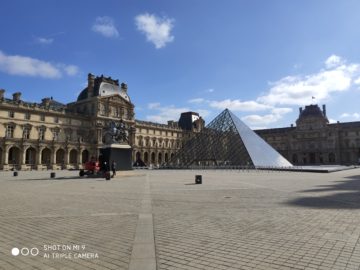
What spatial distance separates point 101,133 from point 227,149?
30.3m

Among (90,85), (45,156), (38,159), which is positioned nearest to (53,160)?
(38,159)

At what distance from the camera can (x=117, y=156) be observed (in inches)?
1038

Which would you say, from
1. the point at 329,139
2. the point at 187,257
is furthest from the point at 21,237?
the point at 329,139

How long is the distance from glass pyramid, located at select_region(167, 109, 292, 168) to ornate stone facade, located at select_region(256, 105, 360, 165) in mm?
51370

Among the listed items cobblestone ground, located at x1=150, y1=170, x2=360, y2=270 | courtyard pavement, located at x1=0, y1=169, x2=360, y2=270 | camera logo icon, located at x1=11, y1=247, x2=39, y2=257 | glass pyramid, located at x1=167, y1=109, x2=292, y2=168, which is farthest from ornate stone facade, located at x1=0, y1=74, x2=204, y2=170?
camera logo icon, located at x1=11, y1=247, x2=39, y2=257

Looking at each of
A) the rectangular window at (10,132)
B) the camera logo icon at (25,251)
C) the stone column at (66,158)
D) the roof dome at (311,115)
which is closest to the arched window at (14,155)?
the rectangular window at (10,132)

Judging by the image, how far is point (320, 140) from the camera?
89.1 meters

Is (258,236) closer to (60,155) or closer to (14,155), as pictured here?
(14,155)

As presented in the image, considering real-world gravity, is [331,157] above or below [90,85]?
below

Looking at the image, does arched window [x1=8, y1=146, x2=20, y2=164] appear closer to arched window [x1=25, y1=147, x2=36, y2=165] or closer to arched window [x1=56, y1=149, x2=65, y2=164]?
arched window [x1=25, y1=147, x2=36, y2=165]

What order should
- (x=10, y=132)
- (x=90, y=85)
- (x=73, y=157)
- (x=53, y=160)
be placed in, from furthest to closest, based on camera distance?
(x=90, y=85)
(x=73, y=157)
(x=53, y=160)
(x=10, y=132)

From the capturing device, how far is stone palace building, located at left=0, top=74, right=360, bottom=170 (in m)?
50.5

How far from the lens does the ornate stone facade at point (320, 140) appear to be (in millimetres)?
86312

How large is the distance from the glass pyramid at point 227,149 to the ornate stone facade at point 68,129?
1140cm
